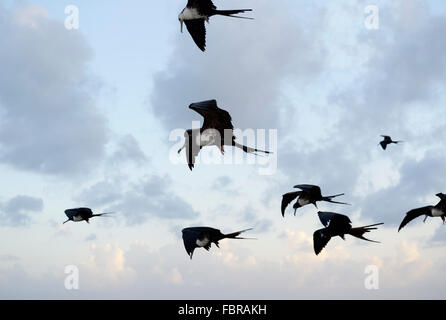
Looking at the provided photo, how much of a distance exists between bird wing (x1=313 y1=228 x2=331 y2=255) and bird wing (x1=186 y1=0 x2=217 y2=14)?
283 inches

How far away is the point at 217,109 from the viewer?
13805mm

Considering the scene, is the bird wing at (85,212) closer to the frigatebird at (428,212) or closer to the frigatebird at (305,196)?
the frigatebird at (305,196)

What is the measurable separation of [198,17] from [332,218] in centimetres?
711

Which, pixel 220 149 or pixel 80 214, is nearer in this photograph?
pixel 220 149

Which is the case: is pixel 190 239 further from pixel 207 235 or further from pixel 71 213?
pixel 71 213

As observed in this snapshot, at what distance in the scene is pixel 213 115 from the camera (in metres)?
14.3

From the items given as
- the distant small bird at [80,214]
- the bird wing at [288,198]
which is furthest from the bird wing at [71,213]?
the bird wing at [288,198]

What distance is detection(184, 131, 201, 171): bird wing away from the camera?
15867 millimetres

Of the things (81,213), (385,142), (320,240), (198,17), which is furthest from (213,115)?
(385,142)

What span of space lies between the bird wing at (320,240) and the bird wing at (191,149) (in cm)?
405

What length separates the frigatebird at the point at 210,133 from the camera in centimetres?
1371
